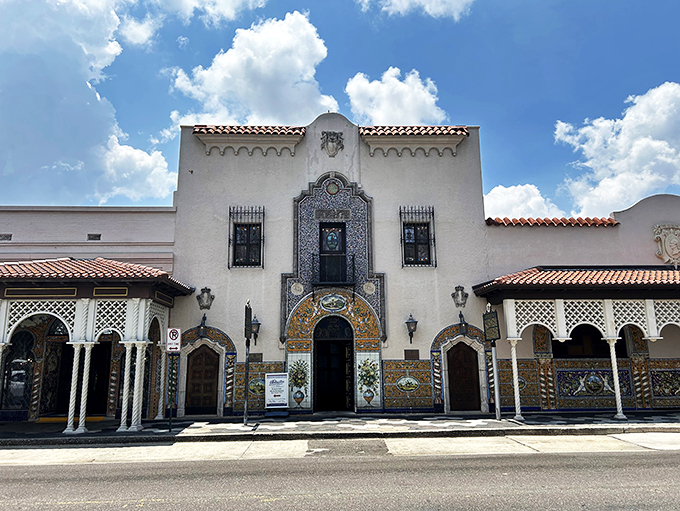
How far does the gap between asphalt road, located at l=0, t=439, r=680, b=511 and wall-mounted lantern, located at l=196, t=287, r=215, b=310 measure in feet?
20.6

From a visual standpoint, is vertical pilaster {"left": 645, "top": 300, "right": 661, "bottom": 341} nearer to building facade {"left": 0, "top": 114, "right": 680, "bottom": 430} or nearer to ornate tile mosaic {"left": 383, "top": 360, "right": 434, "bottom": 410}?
building facade {"left": 0, "top": 114, "right": 680, "bottom": 430}

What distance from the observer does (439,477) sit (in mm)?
7027

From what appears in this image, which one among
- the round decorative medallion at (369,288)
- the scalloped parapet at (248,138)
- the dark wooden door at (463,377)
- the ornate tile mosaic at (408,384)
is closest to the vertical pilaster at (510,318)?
the dark wooden door at (463,377)

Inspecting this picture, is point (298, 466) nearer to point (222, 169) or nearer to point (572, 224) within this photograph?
point (222, 169)

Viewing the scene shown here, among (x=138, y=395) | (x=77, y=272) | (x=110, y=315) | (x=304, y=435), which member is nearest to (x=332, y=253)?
(x=304, y=435)

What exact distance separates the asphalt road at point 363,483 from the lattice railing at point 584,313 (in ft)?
15.8

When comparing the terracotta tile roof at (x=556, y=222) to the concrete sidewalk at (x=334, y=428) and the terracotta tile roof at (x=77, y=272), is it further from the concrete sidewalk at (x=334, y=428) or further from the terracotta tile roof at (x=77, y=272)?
the terracotta tile roof at (x=77, y=272)

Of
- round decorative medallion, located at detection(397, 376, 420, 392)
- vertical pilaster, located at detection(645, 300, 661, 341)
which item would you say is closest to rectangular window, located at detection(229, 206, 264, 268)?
round decorative medallion, located at detection(397, 376, 420, 392)

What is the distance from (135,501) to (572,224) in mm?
14395

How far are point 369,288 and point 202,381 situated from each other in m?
5.61

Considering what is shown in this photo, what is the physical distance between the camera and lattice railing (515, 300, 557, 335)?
43.6 ft

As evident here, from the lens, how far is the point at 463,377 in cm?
1444

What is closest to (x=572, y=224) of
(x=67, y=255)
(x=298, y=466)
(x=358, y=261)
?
(x=358, y=261)

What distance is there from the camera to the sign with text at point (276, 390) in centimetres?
1335
